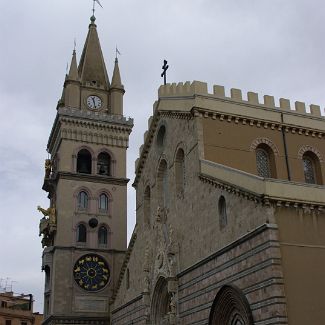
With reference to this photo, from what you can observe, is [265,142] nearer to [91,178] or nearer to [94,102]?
[91,178]

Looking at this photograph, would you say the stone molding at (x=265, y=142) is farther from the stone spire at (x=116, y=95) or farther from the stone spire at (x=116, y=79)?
the stone spire at (x=116, y=79)

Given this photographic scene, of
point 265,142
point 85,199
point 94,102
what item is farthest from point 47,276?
point 265,142

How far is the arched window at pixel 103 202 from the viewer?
44.2 m

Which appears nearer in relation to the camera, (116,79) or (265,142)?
(265,142)

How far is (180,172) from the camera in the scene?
93.3ft

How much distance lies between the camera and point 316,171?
27.9m

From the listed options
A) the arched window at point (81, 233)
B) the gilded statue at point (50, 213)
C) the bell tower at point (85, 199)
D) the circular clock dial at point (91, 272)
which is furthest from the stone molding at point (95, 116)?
the circular clock dial at point (91, 272)

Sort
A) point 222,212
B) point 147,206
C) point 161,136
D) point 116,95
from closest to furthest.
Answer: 1. point 222,212
2. point 161,136
3. point 147,206
4. point 116,95

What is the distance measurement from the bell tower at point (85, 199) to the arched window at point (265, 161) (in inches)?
761

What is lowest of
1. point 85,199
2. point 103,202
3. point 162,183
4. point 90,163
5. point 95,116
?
point 162,183

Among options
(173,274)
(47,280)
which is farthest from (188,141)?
(47,280)

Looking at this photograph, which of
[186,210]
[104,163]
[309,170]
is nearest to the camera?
[186,210]

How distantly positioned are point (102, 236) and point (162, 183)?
14032 millimetres

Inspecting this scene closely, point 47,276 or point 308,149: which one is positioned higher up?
point 308,149
